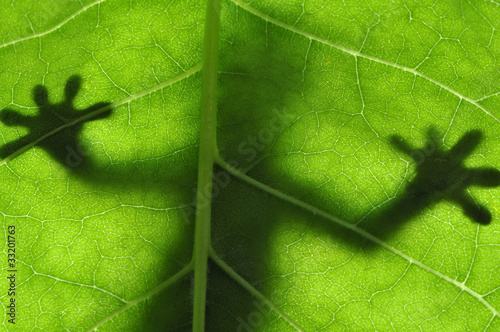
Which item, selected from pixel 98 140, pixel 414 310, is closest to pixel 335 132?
pixel 414 310

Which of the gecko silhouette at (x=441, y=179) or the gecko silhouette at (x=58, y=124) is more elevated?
the gecko silhouette at (x=58, y=124)

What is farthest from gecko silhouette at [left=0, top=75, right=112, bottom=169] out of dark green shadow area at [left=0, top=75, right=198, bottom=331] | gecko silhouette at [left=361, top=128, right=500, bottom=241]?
gecko silhouette at [left=361, top=128, right=500, bottom=241]

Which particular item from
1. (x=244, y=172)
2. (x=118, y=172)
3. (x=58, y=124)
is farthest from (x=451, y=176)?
(x=58, y=124)

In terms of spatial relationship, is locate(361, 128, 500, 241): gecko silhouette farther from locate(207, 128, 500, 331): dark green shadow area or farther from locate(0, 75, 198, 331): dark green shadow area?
locate(0, 75, 198, 331): dark green shadow area

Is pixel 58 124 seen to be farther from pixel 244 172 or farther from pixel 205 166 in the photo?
pixel 244 172

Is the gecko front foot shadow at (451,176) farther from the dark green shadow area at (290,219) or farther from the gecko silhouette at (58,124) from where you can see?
the gecko silhouette at (58,124)

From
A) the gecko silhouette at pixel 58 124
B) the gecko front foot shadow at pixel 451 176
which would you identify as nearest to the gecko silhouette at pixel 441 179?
the gecko front foot shadow at pixel 451 176

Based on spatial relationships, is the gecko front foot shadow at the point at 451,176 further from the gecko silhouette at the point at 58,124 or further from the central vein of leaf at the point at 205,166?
the gecko silhouette at the point at 58,124
